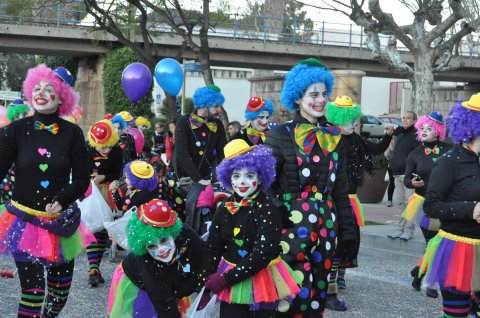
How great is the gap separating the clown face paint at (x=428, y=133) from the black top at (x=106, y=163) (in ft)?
11.2

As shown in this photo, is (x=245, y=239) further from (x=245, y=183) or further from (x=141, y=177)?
(x=141, y=177)

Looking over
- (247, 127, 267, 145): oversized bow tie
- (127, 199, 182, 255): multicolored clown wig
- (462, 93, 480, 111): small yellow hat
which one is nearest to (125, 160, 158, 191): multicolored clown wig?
(247, 127, 267, 145): oversized bow tie

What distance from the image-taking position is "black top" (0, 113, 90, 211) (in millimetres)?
5391

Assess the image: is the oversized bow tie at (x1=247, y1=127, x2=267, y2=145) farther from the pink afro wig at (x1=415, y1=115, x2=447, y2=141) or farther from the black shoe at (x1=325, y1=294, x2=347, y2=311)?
the black shoe at (x1=325, y1=294, x2=347, y2=311)

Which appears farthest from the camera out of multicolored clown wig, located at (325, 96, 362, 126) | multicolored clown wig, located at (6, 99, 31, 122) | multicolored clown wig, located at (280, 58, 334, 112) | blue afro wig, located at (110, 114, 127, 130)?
blue afro wig, located at (110, 114, 127, 130)

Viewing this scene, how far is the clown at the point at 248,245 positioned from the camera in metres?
4.69

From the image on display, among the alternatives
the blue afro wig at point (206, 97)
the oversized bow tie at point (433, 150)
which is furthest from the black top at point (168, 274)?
the oversized bow tie at point (433, 150)

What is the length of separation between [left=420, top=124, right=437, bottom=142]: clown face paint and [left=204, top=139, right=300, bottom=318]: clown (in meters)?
4.09

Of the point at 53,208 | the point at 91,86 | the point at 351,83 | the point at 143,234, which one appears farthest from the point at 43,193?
the point at 91,86

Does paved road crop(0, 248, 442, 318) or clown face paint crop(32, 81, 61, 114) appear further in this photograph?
paved road crop(0, 248, 442, 318)

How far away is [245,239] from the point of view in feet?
15.7

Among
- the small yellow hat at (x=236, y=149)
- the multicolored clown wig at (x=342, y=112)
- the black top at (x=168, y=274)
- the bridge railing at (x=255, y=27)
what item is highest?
the bridge railing at (x=255, y=27)

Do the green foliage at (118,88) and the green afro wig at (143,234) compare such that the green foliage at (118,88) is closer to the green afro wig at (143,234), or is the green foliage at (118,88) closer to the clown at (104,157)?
the clown at (104,157)

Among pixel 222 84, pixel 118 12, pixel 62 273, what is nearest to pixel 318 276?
pixel 62 273
